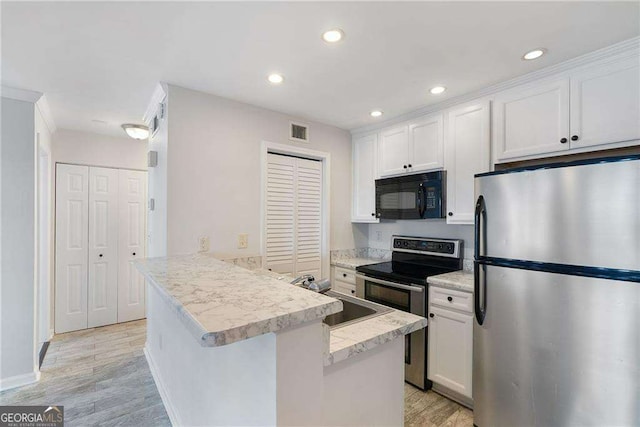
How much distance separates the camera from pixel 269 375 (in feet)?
2.90

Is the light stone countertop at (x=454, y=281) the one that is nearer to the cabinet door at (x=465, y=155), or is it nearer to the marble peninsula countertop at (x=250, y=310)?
the cabinet door at (x=465, y=155)

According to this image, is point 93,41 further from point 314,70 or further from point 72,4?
point 314,70

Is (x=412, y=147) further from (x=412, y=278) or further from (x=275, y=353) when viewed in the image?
(x=275, y=353)

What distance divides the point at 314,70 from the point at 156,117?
1.54 metres

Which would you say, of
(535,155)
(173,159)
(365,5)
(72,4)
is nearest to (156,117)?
(173,159)

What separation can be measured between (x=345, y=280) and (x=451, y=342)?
1227 mm

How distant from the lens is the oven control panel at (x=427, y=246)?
2.86m

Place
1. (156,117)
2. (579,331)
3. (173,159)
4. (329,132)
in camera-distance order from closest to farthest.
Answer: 1. (579,331)
2. (173,159)
3. (156,117)
4. (329,132)

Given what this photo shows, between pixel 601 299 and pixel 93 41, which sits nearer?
pixel 601 299

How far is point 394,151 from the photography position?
3.13 metres

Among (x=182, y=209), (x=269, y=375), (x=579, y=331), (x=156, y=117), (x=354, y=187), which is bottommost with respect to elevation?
(x=579, y=331)

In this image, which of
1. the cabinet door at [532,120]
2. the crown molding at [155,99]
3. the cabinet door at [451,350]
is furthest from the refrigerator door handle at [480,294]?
the crown molding at [155,99]

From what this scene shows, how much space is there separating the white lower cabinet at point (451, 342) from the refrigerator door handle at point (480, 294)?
19 cm

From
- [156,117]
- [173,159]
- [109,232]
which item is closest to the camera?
[173,159]
